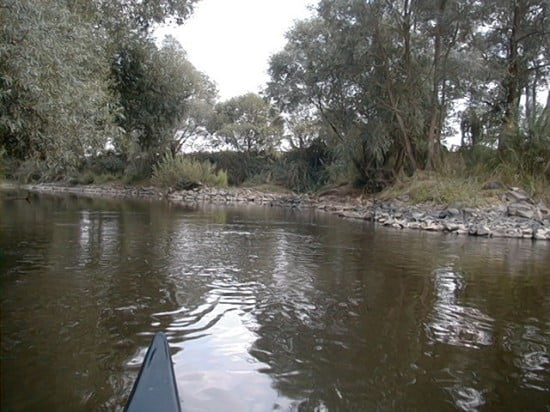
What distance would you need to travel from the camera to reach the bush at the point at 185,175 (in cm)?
2716

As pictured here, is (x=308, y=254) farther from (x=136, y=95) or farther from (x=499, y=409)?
(x=136, y=95)

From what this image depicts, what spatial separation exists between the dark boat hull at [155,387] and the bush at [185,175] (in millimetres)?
24788

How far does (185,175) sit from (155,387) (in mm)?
25579

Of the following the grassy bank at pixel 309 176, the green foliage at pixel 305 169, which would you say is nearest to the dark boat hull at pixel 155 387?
the grassy bank at pixel 309 176

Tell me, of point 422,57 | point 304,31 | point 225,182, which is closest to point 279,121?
point 225,182

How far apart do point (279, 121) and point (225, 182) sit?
268 inches

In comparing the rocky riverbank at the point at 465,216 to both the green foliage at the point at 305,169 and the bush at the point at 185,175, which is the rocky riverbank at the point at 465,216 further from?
the bush at the point at 185,175

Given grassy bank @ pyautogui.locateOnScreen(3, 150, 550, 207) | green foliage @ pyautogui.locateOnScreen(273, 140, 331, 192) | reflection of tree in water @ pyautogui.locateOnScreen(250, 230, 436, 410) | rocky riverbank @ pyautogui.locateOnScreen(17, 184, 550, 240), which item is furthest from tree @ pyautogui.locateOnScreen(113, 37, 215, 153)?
green foliage @ pyautogui.locateOnScreen(273, 140, 331, 192)

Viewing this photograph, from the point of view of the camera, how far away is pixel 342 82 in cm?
1811

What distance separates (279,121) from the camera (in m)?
32.0

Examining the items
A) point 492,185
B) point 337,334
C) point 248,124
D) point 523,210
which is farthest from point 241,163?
point 337,334

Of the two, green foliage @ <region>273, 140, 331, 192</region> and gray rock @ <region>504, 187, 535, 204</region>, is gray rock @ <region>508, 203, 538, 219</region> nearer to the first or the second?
gray rock @ <region>504, 187, 535, 204</region>

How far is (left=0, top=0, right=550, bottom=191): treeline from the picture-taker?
6238 millimetres

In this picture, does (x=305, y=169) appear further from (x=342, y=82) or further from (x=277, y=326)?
(x=277, y=326)
